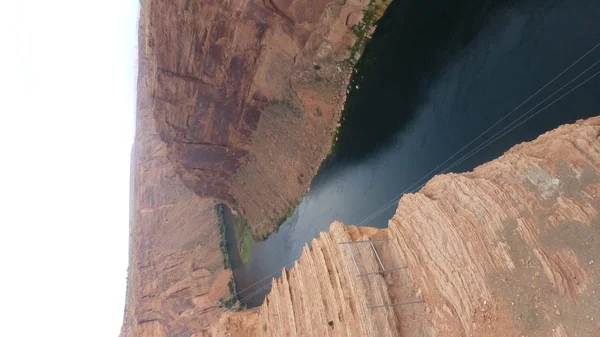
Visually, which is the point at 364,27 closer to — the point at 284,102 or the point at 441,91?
the point at 441,91

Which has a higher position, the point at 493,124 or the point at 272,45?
the point at 493,124

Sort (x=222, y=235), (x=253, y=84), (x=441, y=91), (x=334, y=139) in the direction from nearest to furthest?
(x=441, y=91) < (x=334, y=139) < (x=253, y=84) < (x=222, y=235)

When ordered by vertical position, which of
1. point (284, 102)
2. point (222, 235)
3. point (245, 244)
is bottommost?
point (222, 235)

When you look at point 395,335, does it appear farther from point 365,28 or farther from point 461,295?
point 365,28

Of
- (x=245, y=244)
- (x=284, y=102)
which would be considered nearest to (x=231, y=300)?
(x=245, y=244)

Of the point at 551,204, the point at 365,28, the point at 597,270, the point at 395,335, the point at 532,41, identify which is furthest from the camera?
the point at 365,28

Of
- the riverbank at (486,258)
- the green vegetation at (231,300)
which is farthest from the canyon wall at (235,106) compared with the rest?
the riverbank at (486,258)

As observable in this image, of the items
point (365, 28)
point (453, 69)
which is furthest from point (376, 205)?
point (365, 28)
